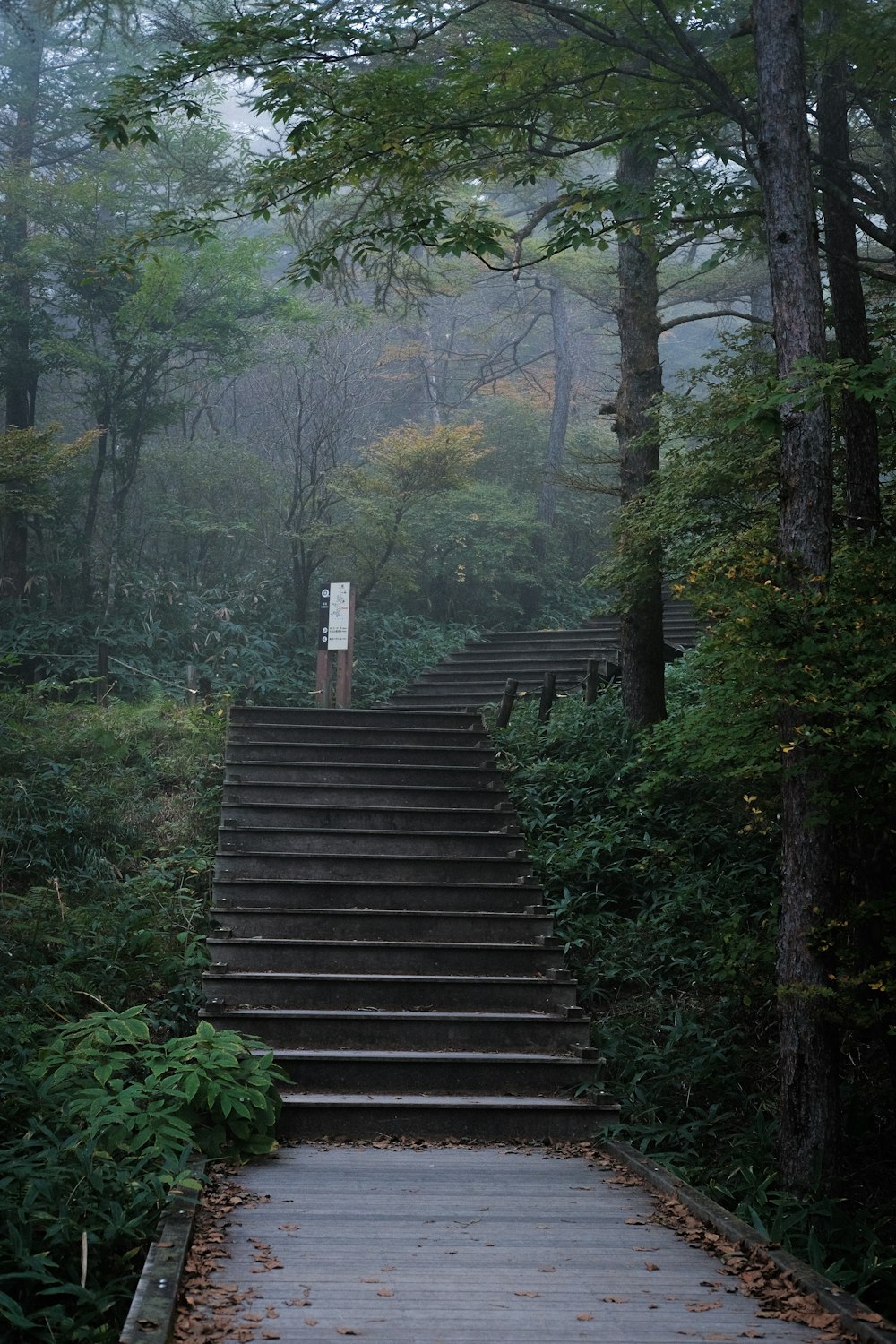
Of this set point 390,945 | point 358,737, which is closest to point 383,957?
point 390,945

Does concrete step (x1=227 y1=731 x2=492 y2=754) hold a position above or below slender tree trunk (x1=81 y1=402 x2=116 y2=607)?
below

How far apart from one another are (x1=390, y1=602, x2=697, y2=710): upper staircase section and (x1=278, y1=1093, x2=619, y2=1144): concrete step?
7.69m

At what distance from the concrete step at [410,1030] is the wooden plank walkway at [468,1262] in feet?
3.89

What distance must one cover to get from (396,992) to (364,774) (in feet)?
9.23

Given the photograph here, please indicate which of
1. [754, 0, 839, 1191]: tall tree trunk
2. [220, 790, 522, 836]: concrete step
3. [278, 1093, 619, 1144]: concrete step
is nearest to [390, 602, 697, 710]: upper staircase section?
[220, 790, 522, 836]: concrete step

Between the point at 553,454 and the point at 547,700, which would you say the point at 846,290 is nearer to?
the point at 547,700

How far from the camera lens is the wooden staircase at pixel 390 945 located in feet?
20.3

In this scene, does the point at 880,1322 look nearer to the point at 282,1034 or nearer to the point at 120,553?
the point at 282,1034

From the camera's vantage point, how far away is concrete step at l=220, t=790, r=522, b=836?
8820mm

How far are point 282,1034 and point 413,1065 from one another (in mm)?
792

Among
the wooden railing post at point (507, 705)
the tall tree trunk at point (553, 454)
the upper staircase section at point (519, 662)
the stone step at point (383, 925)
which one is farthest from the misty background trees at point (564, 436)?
the upper staircase section at point (519, 662)

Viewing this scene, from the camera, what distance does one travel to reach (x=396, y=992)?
23.1 feet

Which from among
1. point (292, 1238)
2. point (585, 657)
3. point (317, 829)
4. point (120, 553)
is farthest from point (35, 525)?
point (292, 1238)

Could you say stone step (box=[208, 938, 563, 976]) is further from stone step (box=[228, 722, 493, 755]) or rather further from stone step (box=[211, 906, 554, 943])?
stone step (box=[228, 722, 493, 755])
